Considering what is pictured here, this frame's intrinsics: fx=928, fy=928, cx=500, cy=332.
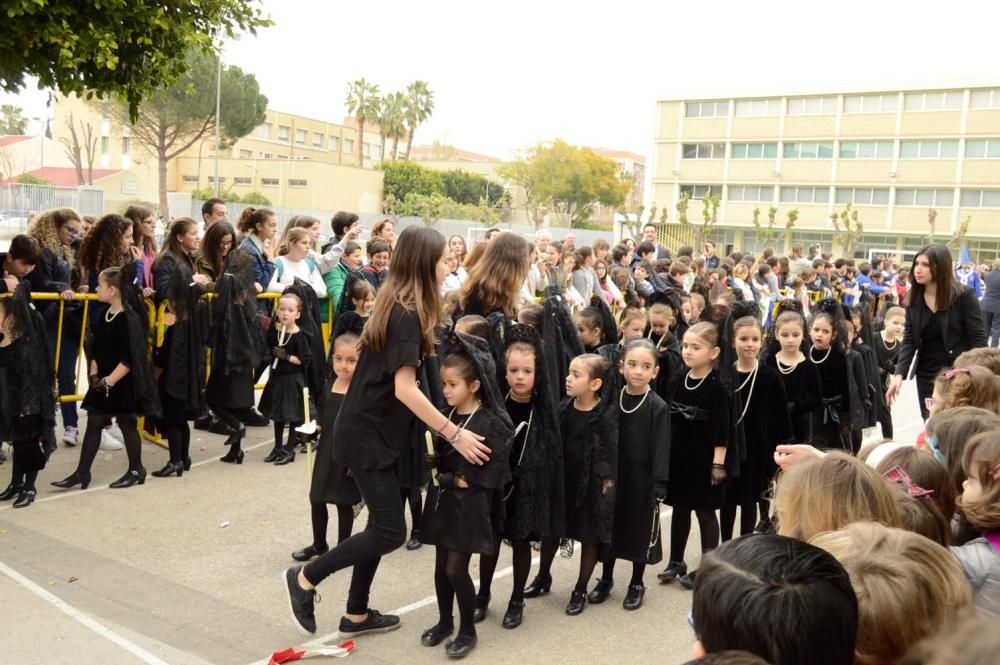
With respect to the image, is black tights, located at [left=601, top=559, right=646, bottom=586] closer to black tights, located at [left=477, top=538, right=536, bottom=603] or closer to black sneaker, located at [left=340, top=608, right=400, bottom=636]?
black tights, located at [left=477, top=538, right=536, bottom=603]

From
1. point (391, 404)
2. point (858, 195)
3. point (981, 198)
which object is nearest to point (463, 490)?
point (391, 404)

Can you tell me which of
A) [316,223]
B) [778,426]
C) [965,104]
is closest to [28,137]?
[965,104]

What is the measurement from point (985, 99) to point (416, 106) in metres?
48.3

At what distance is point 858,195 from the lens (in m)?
59.4

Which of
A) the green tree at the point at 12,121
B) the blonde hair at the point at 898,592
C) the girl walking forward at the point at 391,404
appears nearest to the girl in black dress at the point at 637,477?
the girl walking forward at the point at 391,404

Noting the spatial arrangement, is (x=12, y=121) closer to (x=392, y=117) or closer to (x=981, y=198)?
(x=392, y=117)

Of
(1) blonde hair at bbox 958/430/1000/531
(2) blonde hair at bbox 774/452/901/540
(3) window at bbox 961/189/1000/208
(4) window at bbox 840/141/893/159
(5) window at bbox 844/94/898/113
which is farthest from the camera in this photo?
(4) window at bbox 840/141/893/159

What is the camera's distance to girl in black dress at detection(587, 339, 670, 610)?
5305 millimetres

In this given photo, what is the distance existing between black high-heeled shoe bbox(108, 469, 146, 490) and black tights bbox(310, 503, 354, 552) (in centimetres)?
205

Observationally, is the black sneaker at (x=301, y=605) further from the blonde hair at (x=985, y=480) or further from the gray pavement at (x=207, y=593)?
the blonde hair at (x=985, y=480)

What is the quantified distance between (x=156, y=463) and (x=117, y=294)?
165 centimetres

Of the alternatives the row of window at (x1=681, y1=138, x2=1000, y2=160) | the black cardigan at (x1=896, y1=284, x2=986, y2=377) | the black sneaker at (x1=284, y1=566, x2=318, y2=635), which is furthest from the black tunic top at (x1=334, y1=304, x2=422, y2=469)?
the row of window at (x1=681, y1=138, x2=1000, y2=160)

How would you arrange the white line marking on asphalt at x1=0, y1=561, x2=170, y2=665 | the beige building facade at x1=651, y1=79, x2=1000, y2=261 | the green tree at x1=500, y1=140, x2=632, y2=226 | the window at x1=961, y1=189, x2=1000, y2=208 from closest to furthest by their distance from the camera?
the white line marking on asphalt at x1=0, y1=561, x2=170, y2=665, the window at x1=961, y1=189, x2=1000, y2=208, the beige building facade at x1=651, y1=79, x2=1000, y2=261, the green tree at x1=500, y1=140, x2=632, y2=226

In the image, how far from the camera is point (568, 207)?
8706 cm
